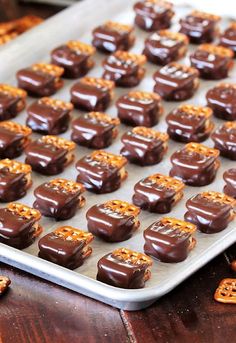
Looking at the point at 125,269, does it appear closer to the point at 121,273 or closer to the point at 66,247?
the point at 121,273

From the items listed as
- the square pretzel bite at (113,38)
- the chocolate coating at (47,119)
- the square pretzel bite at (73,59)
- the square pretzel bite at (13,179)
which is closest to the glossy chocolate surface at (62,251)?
the square pretzel bite at (13,179)

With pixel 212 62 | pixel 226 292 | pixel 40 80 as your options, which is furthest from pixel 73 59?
pixel 226 292

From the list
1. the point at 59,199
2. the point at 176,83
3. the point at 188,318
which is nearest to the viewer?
the point at 188,318

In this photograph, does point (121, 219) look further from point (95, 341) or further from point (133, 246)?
point (95, 341)

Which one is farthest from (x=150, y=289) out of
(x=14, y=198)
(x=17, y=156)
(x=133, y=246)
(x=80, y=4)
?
(x=80, y=4)

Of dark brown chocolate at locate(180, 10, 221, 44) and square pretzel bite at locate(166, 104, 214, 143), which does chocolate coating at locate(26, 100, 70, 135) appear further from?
dark brown chocolate at locate(180, 10, 221, 44)

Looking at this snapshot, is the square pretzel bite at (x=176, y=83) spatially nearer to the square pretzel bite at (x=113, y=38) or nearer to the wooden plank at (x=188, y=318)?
the square pretzel bite at (x=113, y=38)
